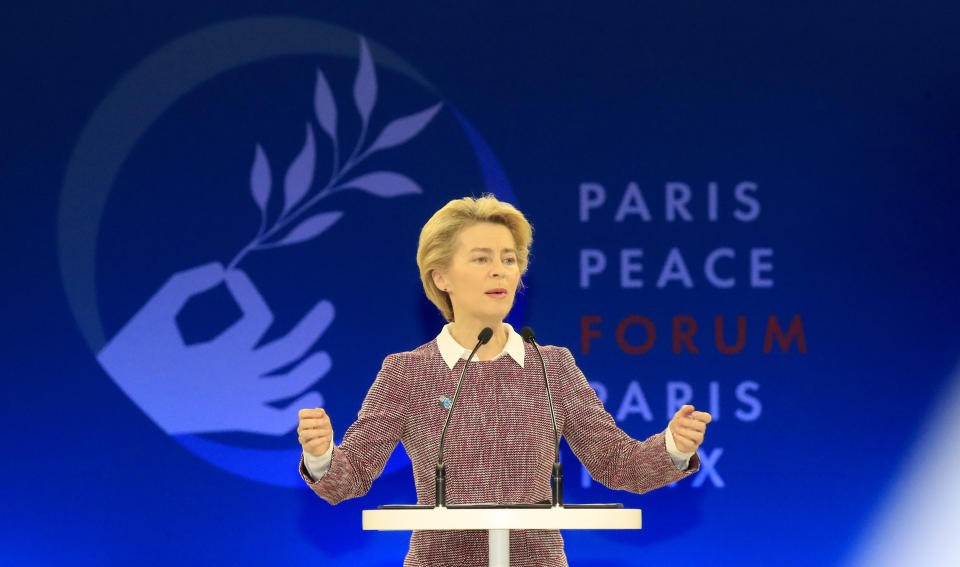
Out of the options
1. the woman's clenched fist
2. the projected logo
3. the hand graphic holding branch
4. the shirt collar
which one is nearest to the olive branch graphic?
the projected logo

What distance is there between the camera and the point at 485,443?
264 cm

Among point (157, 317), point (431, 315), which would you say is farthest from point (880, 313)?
point (157, 317)

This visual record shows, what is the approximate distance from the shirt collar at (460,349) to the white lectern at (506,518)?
2.16 feet

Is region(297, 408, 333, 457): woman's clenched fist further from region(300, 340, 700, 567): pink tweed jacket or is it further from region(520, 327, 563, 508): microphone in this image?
region(520, 327, 563, 508): microphone

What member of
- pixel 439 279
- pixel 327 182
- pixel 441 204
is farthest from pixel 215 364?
pixel 439 279

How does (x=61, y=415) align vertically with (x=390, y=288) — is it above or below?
below

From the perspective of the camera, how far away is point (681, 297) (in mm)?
4340

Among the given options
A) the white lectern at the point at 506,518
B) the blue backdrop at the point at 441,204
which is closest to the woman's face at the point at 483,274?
the white lectern at the point at 506,518

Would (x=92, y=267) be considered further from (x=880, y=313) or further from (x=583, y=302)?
Answer: (x=880, y=313)

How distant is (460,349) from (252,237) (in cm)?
180

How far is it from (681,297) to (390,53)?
1.44 m

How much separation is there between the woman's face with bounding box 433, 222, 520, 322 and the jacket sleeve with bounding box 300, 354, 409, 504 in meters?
0.22

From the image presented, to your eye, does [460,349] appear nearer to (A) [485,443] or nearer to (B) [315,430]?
(A) [485,443]

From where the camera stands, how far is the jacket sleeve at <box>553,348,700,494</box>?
2588mm
